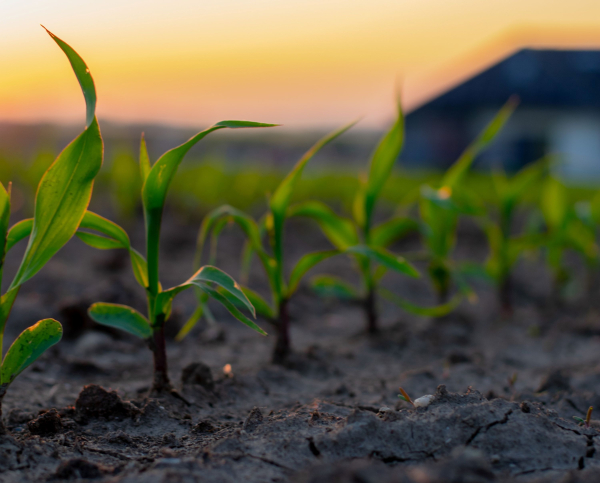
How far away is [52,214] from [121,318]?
315 mm

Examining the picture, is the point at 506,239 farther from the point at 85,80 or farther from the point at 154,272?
the point at 85,80

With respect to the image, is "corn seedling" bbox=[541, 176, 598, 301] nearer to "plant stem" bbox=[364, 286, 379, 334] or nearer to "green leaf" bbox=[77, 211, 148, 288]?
"plant stem" bbox=[364, 286, 379, 334]

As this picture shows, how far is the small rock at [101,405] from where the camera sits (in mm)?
Answer: 1207

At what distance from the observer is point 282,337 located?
1.70 m

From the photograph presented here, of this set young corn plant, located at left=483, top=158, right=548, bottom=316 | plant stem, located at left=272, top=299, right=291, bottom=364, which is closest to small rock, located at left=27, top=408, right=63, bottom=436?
plant stem, located at left=272, top=299, right=291, bottom=364

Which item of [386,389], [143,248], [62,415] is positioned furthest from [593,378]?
[143,248]

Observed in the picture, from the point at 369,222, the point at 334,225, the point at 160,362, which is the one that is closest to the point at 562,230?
the point at 369,222

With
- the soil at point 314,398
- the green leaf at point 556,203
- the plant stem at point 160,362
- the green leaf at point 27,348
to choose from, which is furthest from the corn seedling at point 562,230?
the green leaf at point 27,348

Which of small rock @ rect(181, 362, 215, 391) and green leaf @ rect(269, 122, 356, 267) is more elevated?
green leaf @ rect(269, 122, 356, 267)

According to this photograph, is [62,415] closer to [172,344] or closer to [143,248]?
[172,344]

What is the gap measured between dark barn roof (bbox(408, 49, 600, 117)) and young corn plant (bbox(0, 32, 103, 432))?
13.9 metres

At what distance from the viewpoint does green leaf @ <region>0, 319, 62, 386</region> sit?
1.05 m

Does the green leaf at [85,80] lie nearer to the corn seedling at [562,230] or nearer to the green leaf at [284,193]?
the green leaf at [284,193]

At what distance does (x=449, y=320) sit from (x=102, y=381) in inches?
57.1
